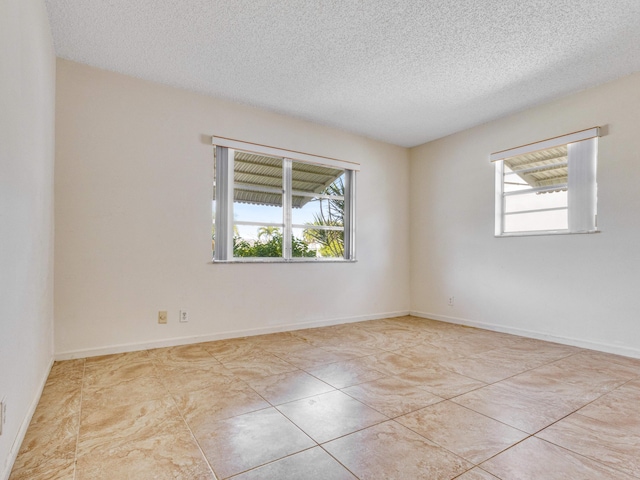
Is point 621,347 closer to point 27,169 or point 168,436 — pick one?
point 168,436

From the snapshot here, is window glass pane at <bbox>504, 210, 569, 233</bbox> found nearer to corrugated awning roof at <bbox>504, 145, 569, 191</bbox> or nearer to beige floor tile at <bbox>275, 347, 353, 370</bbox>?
corrugated awning roof at <bbox>504, 145, 569, 191</bbox>

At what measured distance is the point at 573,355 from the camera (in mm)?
3170

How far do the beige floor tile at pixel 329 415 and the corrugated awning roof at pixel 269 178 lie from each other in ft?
7.91

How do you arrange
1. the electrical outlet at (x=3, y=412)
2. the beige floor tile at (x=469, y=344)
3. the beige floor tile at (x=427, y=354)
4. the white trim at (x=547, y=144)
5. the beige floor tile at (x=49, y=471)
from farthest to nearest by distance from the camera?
the white trim at (x=547, y=144) → the beige floor tile at (x=469, y=344) → the beige floor tile at (x=427, y=354) → the beige floor tile at (x=49, y=471) → the electrical outlet at (x=3, y=412)

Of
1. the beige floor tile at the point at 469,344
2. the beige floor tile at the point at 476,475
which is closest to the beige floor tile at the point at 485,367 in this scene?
the beige floor tile at the point at 469,344

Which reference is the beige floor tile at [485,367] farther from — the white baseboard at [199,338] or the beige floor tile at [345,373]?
the white baseboard at [199,338]

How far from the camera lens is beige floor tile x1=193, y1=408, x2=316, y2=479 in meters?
1.52

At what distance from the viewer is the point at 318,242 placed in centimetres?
453

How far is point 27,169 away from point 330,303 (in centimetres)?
334

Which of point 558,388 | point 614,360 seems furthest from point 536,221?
point 558,388

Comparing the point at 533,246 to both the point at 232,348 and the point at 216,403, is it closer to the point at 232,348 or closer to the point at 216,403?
the point at 232,348

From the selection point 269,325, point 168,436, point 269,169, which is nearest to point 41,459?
point 168,436

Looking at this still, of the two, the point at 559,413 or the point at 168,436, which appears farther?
the point at 559,413

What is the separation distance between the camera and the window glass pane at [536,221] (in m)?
3.67
